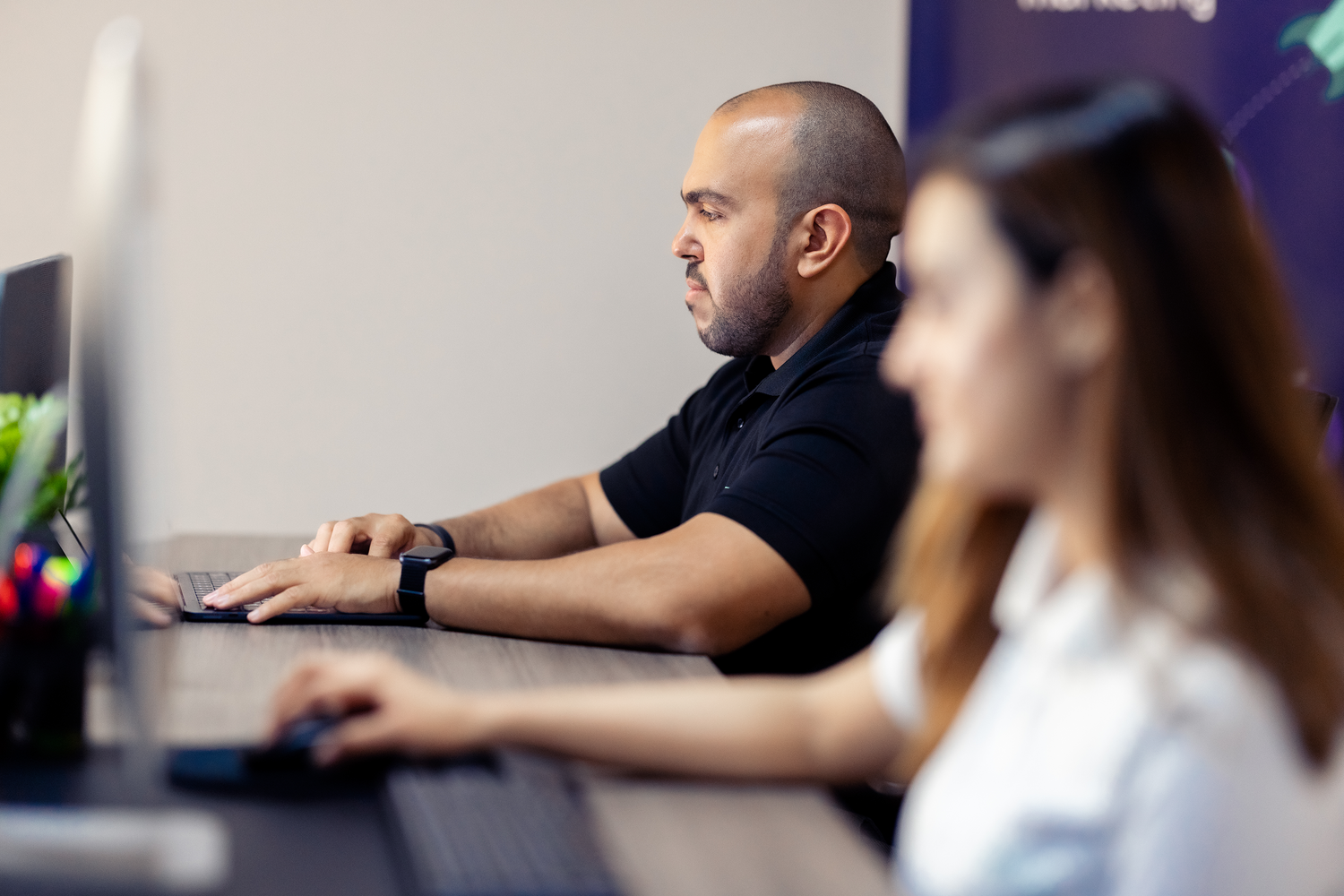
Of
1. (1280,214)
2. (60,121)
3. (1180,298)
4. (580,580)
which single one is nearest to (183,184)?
(60,121)

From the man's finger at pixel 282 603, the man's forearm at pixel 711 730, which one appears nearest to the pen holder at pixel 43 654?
the man's forearm at pixel 711 730

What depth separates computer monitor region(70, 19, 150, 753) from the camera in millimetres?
693

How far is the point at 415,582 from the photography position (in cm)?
134

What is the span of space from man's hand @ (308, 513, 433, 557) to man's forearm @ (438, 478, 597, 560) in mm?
169

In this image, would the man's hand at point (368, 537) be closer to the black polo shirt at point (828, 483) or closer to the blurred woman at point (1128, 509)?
the black polo shirt at point (828, 483)

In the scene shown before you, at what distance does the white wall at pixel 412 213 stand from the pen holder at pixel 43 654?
1.75 m

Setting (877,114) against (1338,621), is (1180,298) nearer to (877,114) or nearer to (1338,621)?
(1338,621)

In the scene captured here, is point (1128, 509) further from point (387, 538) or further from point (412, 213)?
point (412, 213)

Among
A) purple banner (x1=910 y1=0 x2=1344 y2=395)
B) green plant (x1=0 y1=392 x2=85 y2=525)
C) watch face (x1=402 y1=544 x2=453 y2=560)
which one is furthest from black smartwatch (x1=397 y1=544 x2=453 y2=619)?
purple banner (x1=910 y1=0 x2=1344 y2=395)

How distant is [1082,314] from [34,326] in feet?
3.67

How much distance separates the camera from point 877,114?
175 cm

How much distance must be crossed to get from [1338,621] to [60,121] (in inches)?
101

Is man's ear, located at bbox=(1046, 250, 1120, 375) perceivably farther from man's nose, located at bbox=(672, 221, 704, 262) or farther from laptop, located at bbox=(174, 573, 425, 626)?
man's nose, located at bbox=(672, 221, 704, 262)

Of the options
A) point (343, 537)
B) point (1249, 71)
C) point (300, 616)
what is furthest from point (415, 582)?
point (1249, 71)
